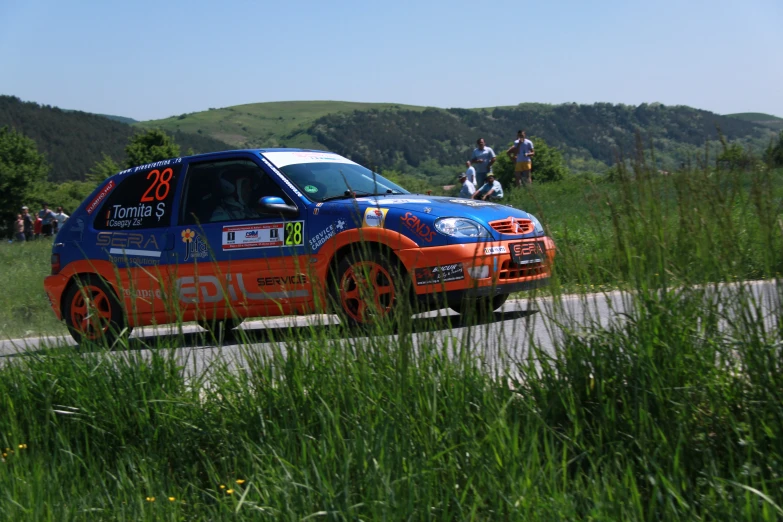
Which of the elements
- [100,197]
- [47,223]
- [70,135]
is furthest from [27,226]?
[70,135]

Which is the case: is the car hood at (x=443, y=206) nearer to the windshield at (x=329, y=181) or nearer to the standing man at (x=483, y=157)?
the windshield at (x=329, y=181)

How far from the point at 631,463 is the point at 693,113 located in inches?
4571

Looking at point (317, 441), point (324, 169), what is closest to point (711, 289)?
point (317, 441)

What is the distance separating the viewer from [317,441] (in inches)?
149

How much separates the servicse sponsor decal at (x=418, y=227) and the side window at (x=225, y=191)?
1192 millimetres

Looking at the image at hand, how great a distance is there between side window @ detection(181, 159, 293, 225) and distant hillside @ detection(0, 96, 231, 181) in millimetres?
128129

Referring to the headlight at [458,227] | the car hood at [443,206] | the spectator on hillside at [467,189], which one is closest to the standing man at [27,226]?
A: the spectator on hillside at [467,189]

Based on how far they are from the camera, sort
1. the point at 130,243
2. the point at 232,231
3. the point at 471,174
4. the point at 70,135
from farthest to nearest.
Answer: the point at 70,135, the point at 471,174, the point at 130,243, the point at 232,231

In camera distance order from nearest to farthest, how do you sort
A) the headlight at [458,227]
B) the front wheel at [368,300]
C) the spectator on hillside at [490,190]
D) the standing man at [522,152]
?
the front wheel at [368,300], the headlight at [458,227], the spectator on hillside at [490,190], the standing man at [522,152]

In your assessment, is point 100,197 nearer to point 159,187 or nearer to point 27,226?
point 159,187

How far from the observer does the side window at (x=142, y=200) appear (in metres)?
8.58

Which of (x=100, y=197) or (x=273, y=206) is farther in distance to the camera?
(x=100, y=197)

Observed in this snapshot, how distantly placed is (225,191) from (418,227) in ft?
6.79

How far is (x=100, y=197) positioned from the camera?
909 centimetres
